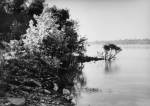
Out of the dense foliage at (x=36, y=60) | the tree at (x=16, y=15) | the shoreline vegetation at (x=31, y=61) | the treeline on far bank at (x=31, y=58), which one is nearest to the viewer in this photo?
the shoreline vegetation at (x=31, y=61)

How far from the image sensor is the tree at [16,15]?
33250mm

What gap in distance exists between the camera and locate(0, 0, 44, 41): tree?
109 feet

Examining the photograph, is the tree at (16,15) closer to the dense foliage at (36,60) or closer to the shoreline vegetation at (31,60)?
the shoreline vegetation at (31,60)

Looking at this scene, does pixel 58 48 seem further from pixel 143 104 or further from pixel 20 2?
pixel 143 104

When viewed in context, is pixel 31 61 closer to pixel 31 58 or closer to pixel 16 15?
pixel 31 58

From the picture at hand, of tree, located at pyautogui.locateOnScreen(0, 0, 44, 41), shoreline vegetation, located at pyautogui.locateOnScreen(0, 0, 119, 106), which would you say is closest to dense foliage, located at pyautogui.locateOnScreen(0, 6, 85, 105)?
shoreline vegetation, located at pyautogui.locateOnScreen(0, 0, 119, 106)

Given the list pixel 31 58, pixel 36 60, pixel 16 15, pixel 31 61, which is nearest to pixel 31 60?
pixel 31 61

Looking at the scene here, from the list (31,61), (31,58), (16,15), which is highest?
(16,15)

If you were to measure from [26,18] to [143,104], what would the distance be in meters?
18.8

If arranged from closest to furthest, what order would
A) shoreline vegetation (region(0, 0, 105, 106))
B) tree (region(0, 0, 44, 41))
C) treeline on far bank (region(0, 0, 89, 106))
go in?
shoreline vegetation (region(0, 0, 105, 106)) → treeline on far bank (region(0, 0, 89, 106)) → tree (region(0, 0, 44, 41))

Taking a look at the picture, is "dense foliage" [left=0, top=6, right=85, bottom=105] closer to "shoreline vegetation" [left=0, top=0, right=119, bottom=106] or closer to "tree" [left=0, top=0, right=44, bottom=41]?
"shoreline vegetation" [left=0, top=0, right=119, bottom=106]

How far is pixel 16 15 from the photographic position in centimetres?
3766

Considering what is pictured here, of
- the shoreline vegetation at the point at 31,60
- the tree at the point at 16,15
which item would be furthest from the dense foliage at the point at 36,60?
the tree at the point at 16,15

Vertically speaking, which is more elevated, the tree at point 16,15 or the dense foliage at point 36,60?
the tree at point 16,15
